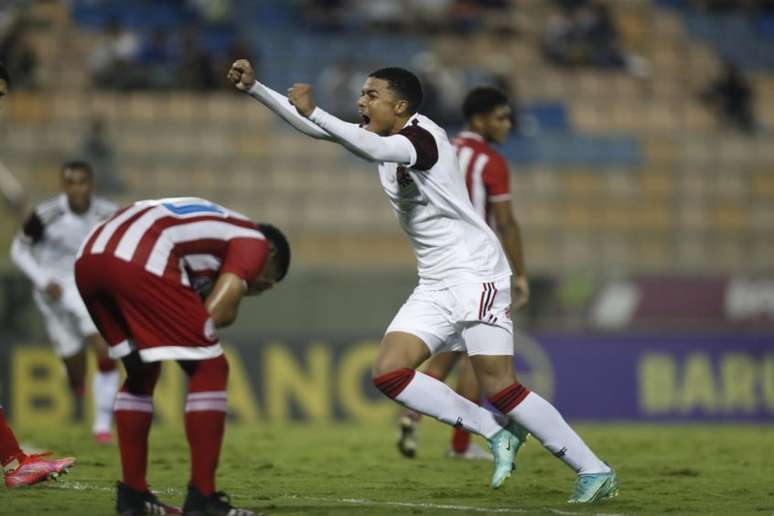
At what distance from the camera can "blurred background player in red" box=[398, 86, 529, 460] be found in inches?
381

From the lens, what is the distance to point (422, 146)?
279 inches

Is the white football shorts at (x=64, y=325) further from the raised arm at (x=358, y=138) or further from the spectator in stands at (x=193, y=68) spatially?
the spectator in stands at (x=193, y=68)

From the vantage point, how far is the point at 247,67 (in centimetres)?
654

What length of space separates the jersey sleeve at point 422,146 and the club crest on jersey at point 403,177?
151 mm

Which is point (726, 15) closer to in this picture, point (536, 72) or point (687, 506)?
point (536, 72)

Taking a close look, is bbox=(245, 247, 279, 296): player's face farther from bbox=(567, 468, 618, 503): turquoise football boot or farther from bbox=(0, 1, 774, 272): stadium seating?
bbox=(0, 1, 774, 272): stadium seating

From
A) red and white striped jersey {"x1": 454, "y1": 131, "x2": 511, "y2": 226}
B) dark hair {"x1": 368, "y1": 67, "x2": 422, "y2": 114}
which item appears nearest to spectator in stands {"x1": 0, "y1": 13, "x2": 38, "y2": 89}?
red and white striped jersey {"x1": 454, "y1": 131, "x2": 511, "y2": 226}

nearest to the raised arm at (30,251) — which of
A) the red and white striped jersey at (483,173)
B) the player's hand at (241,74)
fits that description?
the red and white striped jersey at (483,173)

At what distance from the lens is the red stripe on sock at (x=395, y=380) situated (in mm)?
7391

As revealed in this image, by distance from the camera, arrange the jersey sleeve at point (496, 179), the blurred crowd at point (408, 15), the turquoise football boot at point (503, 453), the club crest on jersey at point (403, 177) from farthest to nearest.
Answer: the blurred crowd at point (408, 15) → the jersey sleeve at point (496, 179) → the turquoise football boot at point (503, 453) → the club crest on jersey at point (403, 177)

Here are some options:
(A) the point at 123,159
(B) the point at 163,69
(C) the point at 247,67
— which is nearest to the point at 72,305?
(C) the point at 247,67

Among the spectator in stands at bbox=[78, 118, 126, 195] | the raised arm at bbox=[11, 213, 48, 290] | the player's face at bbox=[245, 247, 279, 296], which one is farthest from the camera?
the spectator in stands at bbox=[78, 118, 126, 195]

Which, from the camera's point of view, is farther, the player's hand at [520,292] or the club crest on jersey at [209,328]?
the player's hand at [520,292]

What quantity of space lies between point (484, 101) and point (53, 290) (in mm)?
3963
